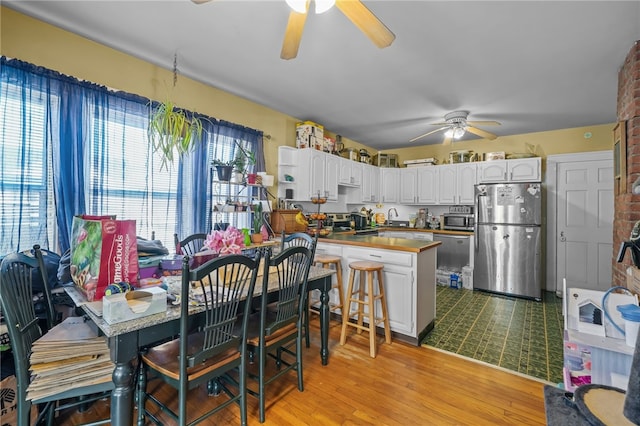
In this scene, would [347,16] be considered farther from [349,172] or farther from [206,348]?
[349,172]

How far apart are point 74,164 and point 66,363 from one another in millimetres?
1547

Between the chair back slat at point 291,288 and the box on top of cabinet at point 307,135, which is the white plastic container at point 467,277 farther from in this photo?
the chair back slat at point 291,288

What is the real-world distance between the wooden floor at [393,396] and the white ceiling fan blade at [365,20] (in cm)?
231

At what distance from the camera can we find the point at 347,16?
1552 mm

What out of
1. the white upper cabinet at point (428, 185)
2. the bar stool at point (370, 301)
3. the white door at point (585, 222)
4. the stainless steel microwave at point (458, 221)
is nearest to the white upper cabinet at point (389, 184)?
the white upper cabinet at point (428, 185)

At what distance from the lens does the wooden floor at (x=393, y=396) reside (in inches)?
68.4

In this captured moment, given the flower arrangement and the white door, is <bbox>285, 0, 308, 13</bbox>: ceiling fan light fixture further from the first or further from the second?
the white door

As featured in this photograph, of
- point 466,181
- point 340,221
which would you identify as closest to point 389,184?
point 466,181

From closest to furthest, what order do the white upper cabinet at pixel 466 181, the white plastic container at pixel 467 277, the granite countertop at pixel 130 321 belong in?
1. the granite countertop at pixel 130 321
2. the white plastic container at pixel 467 277
3. the white upper cabinet at pixel 466 181

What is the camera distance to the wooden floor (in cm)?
174

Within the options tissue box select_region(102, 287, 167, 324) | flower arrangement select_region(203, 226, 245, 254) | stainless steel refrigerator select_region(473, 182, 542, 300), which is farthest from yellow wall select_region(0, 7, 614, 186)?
tissue box select_region(102, 287, 167, 324)

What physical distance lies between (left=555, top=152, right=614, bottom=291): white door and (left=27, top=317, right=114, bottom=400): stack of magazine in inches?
225

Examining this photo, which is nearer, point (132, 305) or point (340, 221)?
point (132, 305)

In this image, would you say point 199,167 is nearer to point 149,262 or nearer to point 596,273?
point 149,262
